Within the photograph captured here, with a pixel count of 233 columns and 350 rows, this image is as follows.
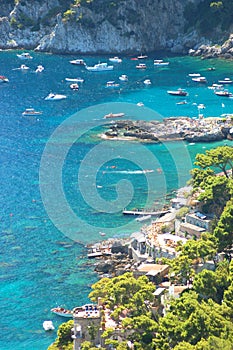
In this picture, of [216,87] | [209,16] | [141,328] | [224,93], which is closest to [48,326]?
[141,328]

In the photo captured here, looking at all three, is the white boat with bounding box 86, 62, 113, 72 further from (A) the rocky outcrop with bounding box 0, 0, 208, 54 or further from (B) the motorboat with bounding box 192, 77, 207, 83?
(B) the motorboat with bounding box 192, 77, 207, 83

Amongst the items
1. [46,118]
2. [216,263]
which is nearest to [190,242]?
[216,263]

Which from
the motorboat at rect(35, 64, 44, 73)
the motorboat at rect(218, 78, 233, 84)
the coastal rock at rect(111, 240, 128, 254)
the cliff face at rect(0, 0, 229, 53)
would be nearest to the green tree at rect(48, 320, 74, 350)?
the coastal rock at rect(111, 240, 128, 254)

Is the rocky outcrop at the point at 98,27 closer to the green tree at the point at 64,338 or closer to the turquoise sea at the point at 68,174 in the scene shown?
the turquoise sea at the point at 68,174

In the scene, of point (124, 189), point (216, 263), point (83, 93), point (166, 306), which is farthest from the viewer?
point (83, 93)

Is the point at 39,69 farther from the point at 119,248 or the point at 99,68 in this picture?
the point at 119,248

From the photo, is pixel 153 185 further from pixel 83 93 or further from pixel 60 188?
pixel 83 93
